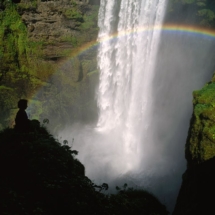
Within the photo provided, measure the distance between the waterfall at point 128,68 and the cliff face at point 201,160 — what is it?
8122mm

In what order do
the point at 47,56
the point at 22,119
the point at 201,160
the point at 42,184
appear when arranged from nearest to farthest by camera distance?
the point at 42,184, the point at 22,119, the point at 201,160, the point at 47,56

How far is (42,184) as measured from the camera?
3.52 meters

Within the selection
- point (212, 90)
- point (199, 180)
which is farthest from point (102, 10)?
point (199, 180)

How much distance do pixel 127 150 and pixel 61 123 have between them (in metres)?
6.76

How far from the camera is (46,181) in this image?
11.9 ft

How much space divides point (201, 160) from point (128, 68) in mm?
13025

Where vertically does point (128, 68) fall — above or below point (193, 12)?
above

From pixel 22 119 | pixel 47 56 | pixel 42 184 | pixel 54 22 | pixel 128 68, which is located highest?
pixel 54 22

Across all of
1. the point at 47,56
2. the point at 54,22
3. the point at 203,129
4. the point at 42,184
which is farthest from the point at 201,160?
the point at 54,22

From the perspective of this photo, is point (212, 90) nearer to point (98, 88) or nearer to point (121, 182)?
point (121, 182)

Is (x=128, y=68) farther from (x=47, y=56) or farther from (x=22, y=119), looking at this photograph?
(x=22, y=119)

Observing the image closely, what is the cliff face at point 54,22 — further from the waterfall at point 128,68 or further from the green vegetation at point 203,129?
the green vegetation at point 203,129

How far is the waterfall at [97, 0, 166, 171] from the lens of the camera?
605 inches

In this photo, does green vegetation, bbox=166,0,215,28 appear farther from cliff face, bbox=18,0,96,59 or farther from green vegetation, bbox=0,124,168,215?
green vegetation, bbox=0,124,168,215
